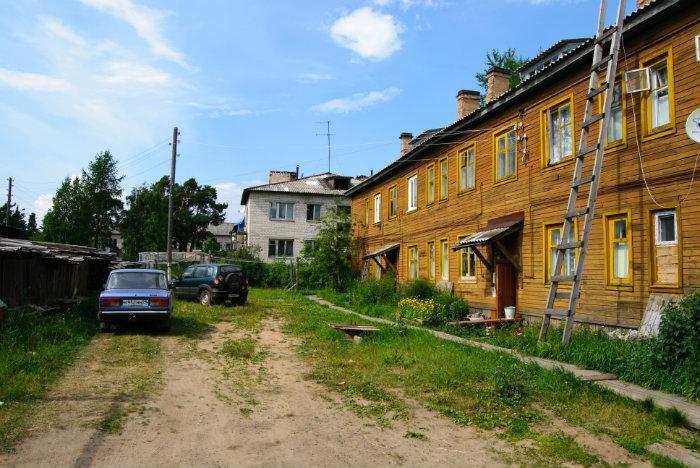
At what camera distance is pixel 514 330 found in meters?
14.0

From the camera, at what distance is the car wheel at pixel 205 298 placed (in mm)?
20969

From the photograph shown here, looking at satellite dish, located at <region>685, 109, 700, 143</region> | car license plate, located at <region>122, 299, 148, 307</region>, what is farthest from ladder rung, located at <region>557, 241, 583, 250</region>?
car license plate, located at <region>122, 299, 148, 307</region>

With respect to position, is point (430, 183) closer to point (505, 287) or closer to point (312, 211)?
point (505, 287)

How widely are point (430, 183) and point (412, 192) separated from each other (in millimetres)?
2255

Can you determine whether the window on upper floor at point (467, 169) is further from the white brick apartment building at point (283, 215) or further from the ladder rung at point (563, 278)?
the white brick apartment building at point (283, 215)

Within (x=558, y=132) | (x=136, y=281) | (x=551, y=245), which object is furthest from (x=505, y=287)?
(x=136, y=281)

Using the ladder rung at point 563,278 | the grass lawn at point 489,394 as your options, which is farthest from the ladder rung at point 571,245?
the grass lawn at point 489,394

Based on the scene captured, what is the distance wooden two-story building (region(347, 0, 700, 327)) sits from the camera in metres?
10.1

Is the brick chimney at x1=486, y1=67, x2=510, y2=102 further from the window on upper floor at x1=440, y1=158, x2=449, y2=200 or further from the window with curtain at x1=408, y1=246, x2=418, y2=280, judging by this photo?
the window with curtain at x1=408, y1=246, x2=418, y2=280

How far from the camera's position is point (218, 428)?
6.37m

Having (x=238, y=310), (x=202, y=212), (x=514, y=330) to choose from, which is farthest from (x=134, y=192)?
(x=514, y=330)

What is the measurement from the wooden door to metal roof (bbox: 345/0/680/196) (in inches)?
182

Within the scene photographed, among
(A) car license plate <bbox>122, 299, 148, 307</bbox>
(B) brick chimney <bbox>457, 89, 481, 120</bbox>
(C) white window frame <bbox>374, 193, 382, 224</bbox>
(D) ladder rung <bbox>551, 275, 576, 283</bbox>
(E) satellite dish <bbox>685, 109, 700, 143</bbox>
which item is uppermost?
(B) brick chimney <bbox>457, 89, 481, 120</bbox>

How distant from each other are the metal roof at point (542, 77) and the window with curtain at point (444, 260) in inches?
145
